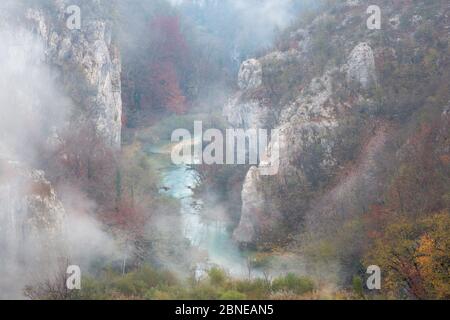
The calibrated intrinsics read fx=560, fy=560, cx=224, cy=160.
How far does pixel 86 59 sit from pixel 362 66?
2240 cm

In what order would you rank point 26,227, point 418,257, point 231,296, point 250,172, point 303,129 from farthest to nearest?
point 303,129
point 250,172
point 26,227
point 418,257
point 231,296

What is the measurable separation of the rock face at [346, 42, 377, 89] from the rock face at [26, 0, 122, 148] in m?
20.8

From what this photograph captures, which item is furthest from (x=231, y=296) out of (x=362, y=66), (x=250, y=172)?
(x=362, y=66)

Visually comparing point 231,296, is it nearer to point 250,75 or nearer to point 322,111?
point 322,111

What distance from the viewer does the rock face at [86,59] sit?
144 ft

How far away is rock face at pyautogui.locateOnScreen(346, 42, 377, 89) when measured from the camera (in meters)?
40.6

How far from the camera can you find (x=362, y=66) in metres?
40.8

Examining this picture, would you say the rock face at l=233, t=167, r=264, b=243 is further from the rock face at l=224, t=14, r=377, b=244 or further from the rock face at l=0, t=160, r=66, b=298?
the rock face at l=0, t=160, r=66, b=298

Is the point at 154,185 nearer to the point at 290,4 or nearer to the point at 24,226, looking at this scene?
the point at 24,226

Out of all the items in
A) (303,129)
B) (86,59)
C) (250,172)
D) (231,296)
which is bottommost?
(231,296)

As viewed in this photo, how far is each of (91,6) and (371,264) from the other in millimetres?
37953

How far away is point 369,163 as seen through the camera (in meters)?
35.3

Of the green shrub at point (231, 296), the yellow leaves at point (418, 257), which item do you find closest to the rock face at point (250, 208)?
the yellow leaves at point (418, 257)
